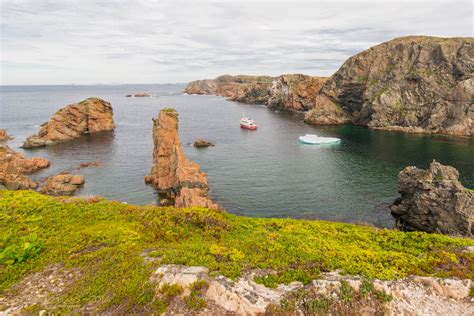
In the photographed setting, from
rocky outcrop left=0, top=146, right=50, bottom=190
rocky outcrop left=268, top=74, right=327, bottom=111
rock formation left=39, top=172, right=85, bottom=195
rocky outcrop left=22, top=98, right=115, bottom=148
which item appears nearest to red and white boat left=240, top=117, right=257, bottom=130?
rocky outcrop left=22, top=98, right=115, bottom=148

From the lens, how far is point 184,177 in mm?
52219

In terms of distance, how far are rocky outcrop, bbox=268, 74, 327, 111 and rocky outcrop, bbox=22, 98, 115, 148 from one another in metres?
109

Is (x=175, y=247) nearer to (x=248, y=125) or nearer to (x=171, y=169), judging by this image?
(x=171, y=169)

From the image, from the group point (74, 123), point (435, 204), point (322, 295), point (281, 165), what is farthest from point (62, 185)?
point (435, 204)

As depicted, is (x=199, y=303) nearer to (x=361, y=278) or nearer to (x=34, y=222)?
(x=361, y=278)

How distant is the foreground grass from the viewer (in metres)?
13.8

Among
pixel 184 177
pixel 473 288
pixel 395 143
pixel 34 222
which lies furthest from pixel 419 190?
pixel 395 143

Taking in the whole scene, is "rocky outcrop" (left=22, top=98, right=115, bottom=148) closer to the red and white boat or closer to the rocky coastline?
the red and white boat

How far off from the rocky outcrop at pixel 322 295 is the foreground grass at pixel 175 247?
21.0 inches

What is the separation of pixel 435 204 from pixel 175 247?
40.9 metres

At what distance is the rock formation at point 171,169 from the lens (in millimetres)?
51688

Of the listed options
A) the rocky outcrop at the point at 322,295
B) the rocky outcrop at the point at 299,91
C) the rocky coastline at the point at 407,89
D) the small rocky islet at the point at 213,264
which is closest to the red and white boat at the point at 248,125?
the rocky coastline at the point at 407,89

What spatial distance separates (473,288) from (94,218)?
22343 millimetres

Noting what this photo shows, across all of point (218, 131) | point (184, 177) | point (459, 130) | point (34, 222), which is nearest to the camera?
point (34, 222)
